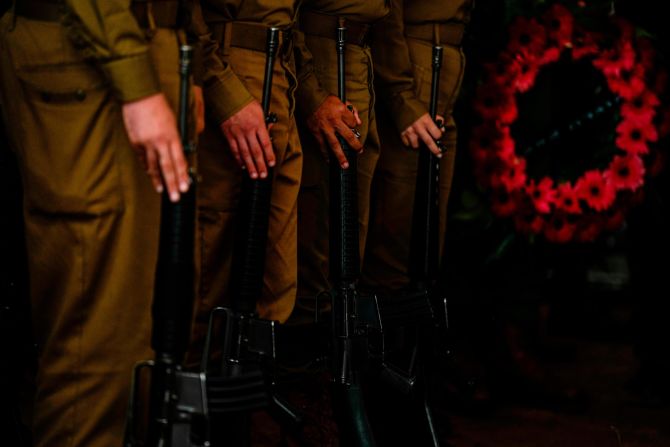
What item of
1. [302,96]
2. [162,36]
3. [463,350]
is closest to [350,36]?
[302,96]

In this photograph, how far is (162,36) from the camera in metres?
2.13

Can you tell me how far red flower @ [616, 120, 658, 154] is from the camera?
392 centimetres

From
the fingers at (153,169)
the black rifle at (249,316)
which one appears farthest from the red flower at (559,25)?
the fingers at (153,169)

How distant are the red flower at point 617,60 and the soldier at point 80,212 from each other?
90.9 inches

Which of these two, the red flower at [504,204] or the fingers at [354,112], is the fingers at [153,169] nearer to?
the fingers at [354,112]

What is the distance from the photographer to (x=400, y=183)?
11.1 ft

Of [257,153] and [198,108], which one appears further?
[257,153]

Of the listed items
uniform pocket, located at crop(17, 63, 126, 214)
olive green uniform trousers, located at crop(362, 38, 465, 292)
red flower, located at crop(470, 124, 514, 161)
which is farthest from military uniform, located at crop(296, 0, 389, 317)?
red flower, located at crop(470, 124, 514, 161)

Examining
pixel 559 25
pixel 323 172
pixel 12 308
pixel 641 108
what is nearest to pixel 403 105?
pixel 323 172

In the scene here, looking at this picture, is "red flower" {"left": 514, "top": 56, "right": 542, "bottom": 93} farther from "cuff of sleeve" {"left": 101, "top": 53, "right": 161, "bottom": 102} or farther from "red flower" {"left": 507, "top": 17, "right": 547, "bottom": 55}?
"cuff of sleeve" {"left": 101, "top": 53, "right": 161, "bottom": 102}

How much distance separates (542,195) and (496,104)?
399 mm

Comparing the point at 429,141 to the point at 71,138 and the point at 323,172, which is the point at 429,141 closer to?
the point at 323,172

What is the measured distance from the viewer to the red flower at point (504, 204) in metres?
3.96

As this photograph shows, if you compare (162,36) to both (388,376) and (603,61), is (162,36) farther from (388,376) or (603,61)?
(603,61)
